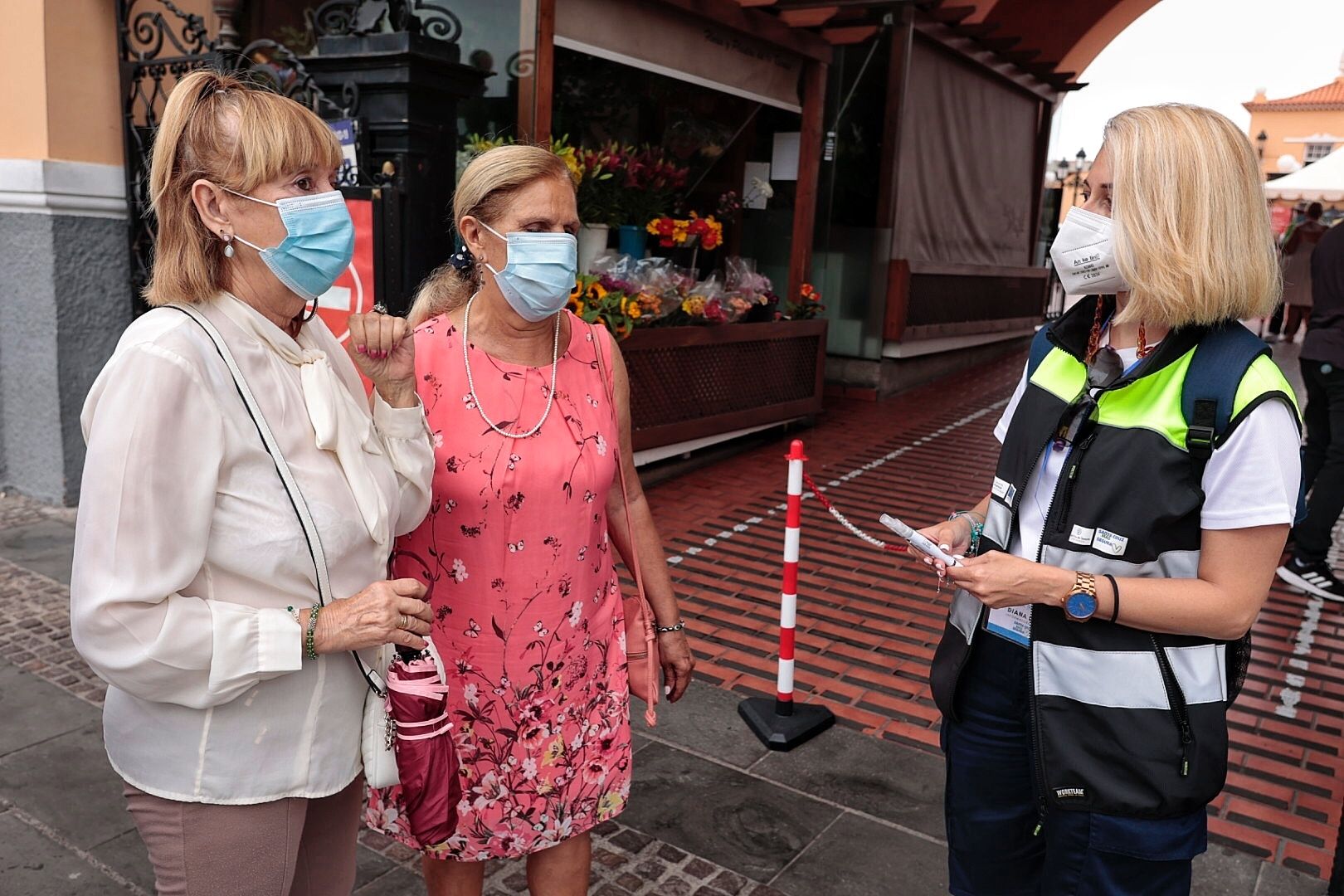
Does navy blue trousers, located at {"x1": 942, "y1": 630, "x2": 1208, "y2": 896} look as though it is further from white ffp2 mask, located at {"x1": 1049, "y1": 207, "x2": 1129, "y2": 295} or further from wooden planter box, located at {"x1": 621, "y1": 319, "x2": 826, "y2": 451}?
wooden planter box, located at {"x1": 621, "y1": 319, "x2": 826, "y2": 451}

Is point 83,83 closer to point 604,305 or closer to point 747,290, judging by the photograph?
point 604,305

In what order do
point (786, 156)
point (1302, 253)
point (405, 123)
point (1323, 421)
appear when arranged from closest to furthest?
point (405, 123) → point (1323, 421) → point (786, 156) → point (1302, 253)

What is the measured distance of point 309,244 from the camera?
5.83 feet

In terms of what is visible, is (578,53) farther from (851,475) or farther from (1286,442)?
(1286,442)

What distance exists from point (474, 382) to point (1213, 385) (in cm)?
144

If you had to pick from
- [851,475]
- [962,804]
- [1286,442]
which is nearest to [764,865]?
[962,804]

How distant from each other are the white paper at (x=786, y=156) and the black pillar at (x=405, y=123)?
496 cm

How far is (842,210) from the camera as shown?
11.0 m

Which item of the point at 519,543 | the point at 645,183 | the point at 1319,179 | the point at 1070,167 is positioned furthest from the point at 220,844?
the point at 1070,167

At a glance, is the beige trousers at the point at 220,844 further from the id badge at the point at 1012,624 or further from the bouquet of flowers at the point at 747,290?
the bouquet of flowers at the point at 747,290

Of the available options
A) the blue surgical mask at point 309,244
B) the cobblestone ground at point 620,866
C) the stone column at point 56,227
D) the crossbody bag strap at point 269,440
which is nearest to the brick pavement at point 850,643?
the cobblestone ground at point 620,866

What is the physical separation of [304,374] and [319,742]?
0.62m

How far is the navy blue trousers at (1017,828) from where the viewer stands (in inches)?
73.3

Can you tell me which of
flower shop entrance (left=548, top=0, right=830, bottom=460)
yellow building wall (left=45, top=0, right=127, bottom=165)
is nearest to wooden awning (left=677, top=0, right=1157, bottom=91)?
flower shop entrance (left=548, top=0, right=830, bottom=460)
